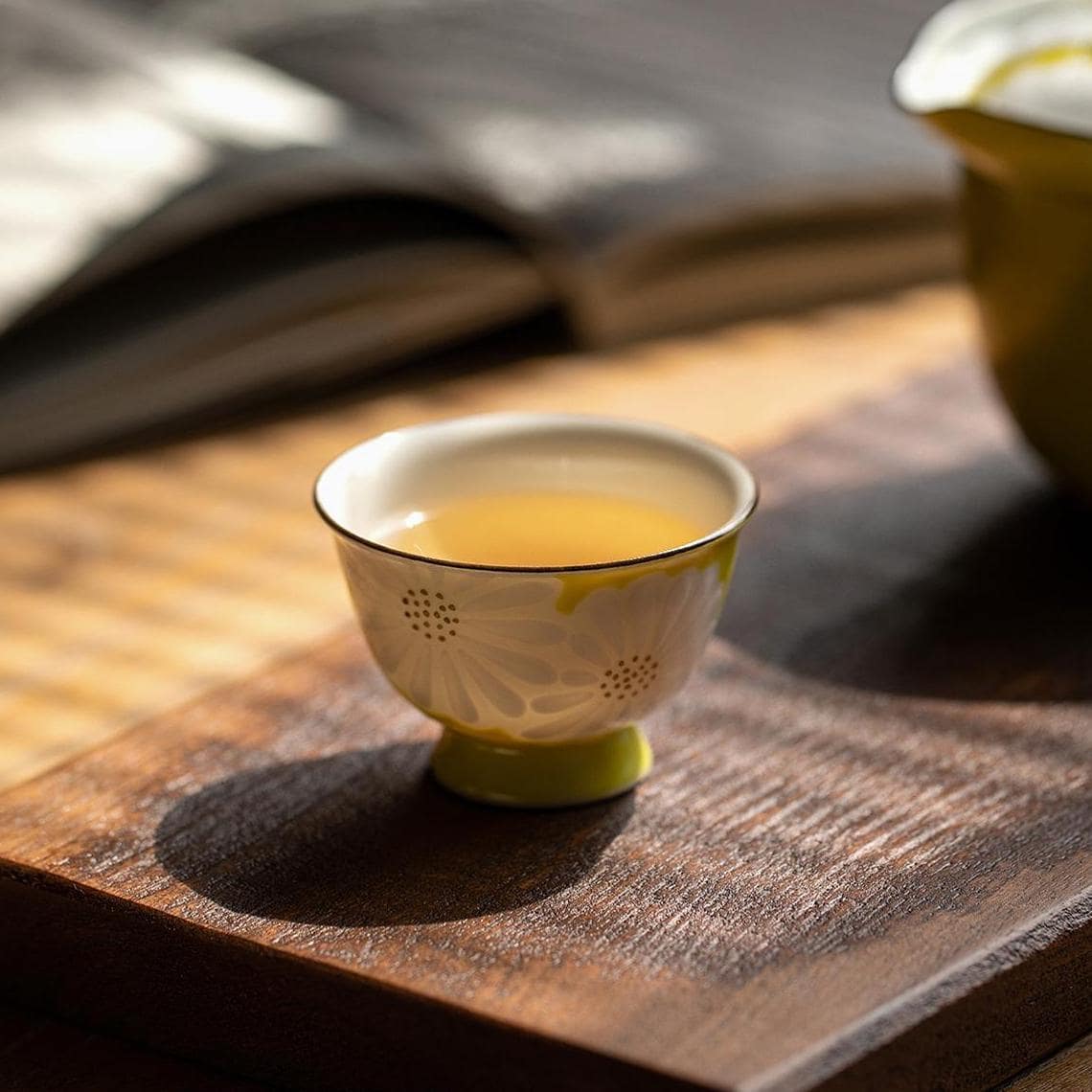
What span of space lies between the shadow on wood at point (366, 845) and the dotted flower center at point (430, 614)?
6cm

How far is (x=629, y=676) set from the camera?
1.39 feet

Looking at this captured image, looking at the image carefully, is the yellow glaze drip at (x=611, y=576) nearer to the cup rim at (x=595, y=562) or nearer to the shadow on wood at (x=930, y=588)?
the cup rim at (x=595, y=562)

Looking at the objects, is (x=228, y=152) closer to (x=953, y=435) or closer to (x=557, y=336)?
(x=557, y=336)

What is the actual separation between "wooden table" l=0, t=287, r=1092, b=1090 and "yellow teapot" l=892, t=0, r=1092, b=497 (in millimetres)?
156

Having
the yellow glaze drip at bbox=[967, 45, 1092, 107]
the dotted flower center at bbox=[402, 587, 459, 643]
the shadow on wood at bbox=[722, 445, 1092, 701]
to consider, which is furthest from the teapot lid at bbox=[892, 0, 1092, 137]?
the dotted flower center at bbox=[402, 587, 459, 643]

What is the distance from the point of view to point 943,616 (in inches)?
22.7

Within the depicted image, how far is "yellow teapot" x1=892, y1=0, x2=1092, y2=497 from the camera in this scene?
55 centimetres

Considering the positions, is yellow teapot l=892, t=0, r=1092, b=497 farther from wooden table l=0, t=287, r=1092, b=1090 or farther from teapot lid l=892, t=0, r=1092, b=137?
wooden table l=0, t=287, r=1092, b=1090

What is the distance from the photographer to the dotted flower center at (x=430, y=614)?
41cm

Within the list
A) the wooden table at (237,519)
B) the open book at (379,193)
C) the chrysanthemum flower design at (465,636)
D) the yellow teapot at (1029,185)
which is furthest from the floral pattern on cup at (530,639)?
the open book at (379,193)

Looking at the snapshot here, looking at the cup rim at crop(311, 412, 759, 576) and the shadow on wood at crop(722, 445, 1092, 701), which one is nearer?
the cup rim at crop(311, 412, 759, 576)

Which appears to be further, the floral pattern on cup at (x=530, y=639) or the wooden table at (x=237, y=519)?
the wooden table at (x=237, y=519)

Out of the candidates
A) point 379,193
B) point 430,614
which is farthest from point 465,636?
point 379,193

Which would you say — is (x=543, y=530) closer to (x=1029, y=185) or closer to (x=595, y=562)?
(x=595, y=562)
